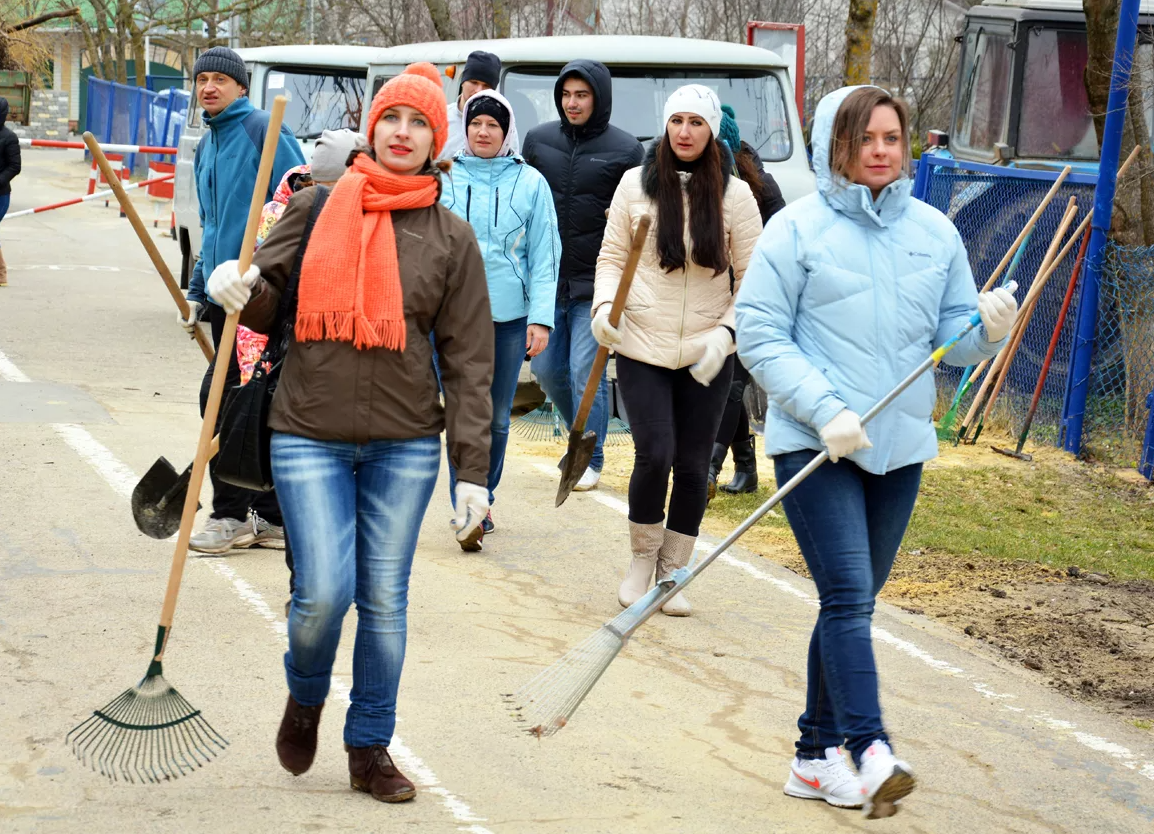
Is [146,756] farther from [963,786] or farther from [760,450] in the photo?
[760,450]

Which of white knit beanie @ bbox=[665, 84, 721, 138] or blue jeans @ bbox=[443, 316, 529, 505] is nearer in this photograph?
white knit beanie @ bbox=[665, 84, 721, 138]

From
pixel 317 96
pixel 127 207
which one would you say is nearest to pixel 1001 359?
pixel 317 96

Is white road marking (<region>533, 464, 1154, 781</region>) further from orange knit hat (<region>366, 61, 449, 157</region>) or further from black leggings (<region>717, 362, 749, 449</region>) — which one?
orange knit hat (<region>366, 61, 449, 157</region>)

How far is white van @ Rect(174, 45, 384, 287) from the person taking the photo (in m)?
13.4

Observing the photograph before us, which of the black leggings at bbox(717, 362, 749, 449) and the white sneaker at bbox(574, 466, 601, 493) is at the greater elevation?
the black leggings at bbox(717, 362, 749, 449)

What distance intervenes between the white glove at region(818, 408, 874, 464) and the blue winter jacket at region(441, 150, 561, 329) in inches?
109

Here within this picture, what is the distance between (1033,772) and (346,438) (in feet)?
7.44

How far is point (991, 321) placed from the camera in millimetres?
3963

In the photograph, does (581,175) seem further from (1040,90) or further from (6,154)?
(6,154)

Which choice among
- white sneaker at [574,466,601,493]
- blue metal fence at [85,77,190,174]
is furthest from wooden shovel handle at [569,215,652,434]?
blue metal fence at [85,77,190,174]

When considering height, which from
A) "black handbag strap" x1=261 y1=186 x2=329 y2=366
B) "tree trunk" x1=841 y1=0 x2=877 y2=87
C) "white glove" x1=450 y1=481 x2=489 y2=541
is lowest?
"white glove" x1=450 y1=481 x2=489 y2=541

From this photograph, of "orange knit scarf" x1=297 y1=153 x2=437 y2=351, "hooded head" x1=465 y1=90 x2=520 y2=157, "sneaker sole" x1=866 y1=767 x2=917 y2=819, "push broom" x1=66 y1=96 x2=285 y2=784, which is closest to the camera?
"sneaker sole" x1=866 y1=767 x2=917 y2=819

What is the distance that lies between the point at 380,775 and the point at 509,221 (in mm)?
3035

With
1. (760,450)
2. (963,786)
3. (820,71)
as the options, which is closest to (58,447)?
(760,450)
